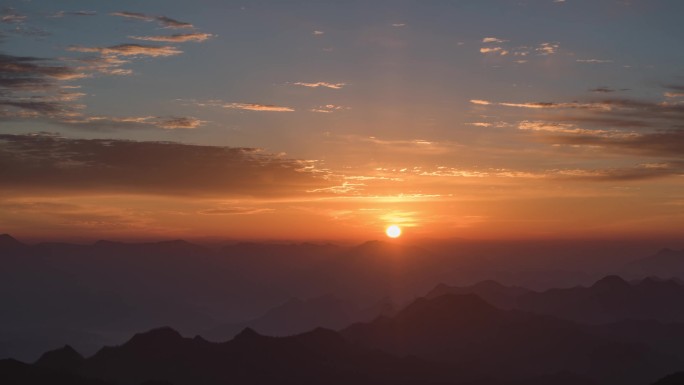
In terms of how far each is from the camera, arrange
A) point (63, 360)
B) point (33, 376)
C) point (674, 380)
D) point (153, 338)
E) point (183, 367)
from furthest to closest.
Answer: point (153, 338) < point (63, 360) < point (183, 367) < point (33, 376) < point (674, 380)

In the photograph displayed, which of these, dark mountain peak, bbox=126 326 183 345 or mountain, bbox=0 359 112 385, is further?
dark mountain peak, bbox=126 326 183 345

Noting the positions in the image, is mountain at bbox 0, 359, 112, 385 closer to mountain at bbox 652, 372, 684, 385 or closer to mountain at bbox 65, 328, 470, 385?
mountain at bbox 65, 328, 470, 385

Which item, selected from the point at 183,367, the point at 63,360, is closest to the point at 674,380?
the point at 183,367

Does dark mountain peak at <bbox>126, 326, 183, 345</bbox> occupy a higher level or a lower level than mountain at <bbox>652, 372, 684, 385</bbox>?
higher

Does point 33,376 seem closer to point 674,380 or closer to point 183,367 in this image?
point 183,367

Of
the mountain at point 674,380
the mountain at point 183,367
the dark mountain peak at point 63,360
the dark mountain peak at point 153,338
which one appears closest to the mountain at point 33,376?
the mountain at point 183,367

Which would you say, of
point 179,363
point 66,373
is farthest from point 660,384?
point 66,373

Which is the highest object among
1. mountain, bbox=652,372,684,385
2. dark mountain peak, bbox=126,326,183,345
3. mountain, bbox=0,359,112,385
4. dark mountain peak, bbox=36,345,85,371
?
dark mountain peak, bbox=126,326,183,345

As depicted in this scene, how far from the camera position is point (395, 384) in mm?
199875

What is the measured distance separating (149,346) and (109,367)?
1324cm

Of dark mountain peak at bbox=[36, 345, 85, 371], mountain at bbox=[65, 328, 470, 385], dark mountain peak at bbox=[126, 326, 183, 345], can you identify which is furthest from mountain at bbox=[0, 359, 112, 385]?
dark mountain peak at bbox=[126, 326, 183, 345]

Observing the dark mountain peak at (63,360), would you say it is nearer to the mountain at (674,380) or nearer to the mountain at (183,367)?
the mountain at (183,367)

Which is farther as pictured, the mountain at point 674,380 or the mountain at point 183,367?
the mountain at point 183,367

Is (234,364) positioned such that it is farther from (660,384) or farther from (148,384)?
(660,384)
